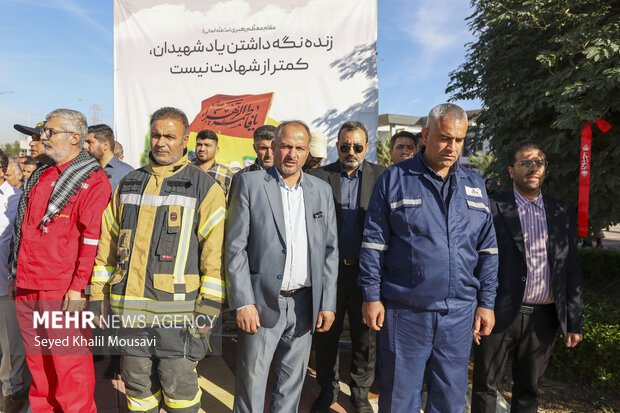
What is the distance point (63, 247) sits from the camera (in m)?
2.54

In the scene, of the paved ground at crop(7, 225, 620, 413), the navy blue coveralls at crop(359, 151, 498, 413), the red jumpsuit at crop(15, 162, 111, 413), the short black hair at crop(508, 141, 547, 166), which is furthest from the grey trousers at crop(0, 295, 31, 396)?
the short black hair at crop(508, 141, 547, 166)

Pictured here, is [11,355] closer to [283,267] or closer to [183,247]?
[183,247]

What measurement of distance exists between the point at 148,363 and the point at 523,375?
2597 millimetres

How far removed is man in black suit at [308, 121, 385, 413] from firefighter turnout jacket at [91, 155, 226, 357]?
118 cm

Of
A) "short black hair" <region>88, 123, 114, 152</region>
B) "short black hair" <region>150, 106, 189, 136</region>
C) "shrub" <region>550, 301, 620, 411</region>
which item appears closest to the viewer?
"short black hair" <region>150, 106, 189, 136</region>

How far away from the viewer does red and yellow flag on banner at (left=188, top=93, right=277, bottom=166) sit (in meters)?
5.78

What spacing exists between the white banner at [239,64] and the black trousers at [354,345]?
277 cm

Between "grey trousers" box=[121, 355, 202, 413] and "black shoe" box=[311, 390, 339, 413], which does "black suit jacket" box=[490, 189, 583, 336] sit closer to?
"black shoe" box=[311, 390, 339, 413]

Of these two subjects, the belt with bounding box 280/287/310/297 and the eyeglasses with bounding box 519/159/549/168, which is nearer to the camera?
the belt with bounding box 280/287/310/297

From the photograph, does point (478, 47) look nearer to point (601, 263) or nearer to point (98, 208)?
point (601, 263)

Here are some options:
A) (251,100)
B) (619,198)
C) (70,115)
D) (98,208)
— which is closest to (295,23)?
(251,100)

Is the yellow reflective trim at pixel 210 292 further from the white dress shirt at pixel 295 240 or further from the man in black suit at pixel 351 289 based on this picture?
the man in black suit at pixel 351 289

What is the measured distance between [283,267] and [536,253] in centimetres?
181

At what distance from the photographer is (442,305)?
7.19 feet
